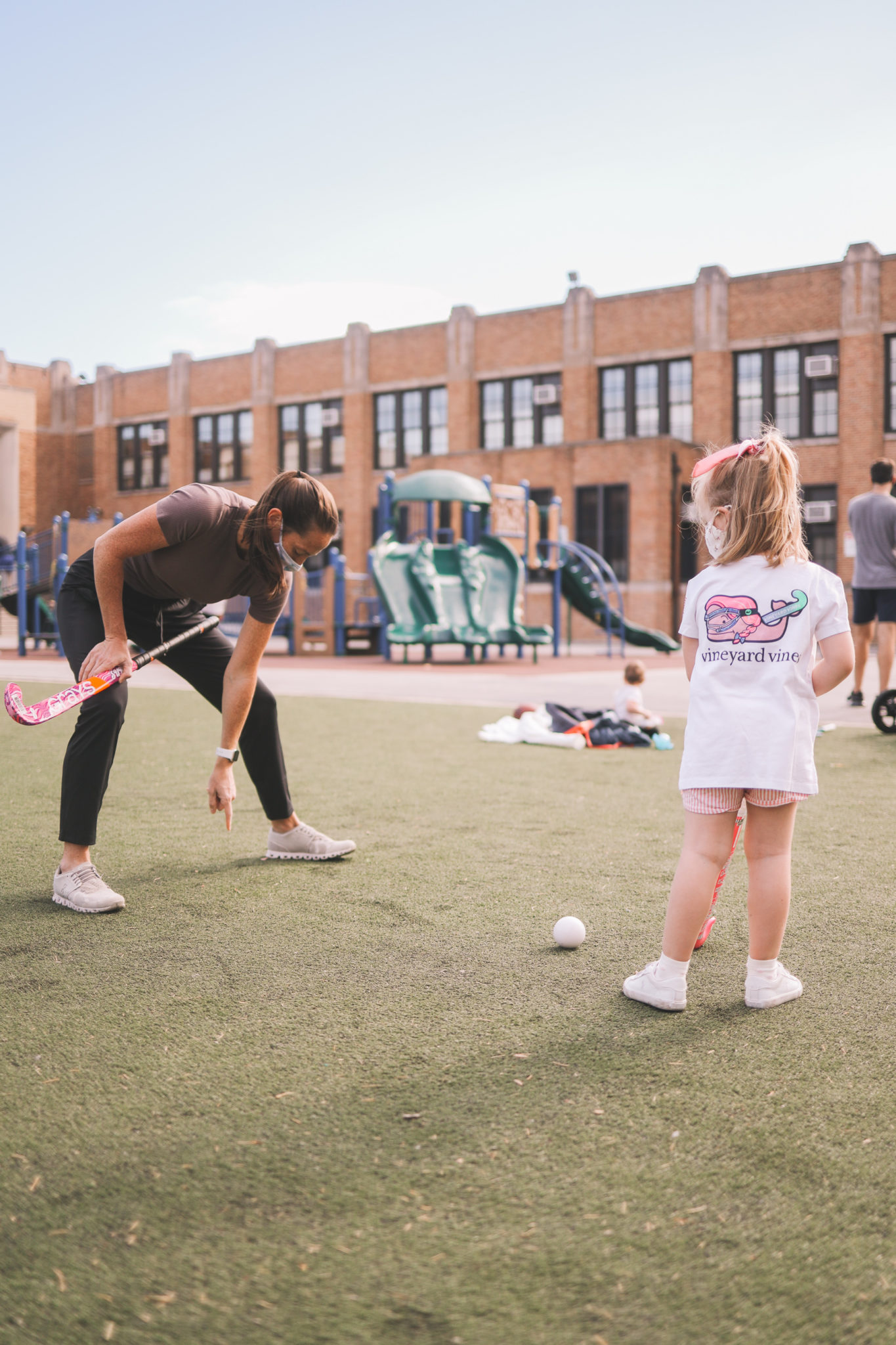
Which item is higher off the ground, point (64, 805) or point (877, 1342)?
point (64, 805)

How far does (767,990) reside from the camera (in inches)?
119

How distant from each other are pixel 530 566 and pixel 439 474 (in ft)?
8.94

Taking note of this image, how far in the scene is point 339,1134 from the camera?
227 centimetres

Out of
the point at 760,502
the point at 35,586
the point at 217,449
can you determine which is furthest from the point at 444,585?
the point at 217,449

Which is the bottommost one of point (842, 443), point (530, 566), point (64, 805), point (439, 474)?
point (64, 805)

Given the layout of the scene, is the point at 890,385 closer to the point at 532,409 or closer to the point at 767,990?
the point at 532,409

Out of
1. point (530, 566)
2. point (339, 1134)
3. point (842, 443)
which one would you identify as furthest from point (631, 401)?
point (339, 1134)

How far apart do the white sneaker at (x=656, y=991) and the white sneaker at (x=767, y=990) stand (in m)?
0.17

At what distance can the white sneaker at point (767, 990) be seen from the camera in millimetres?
3020

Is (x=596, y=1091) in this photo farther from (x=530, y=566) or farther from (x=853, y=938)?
(x=530, y=566)

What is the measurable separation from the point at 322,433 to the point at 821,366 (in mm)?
17482

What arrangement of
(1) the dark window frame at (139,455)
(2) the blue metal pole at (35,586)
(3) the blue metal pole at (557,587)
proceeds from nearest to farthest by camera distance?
(3) the blue metal pole at (557,587) → (2) the blue metal pole at (35,586) → (1) the dark window frame at (139,455)

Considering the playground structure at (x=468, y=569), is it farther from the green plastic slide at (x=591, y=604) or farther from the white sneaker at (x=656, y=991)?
the white sneaker at (x=656, y=991)

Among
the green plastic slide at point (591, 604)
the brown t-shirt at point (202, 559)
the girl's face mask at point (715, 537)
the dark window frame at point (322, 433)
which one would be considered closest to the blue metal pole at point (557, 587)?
the green plastic slide at point (591, 604)
